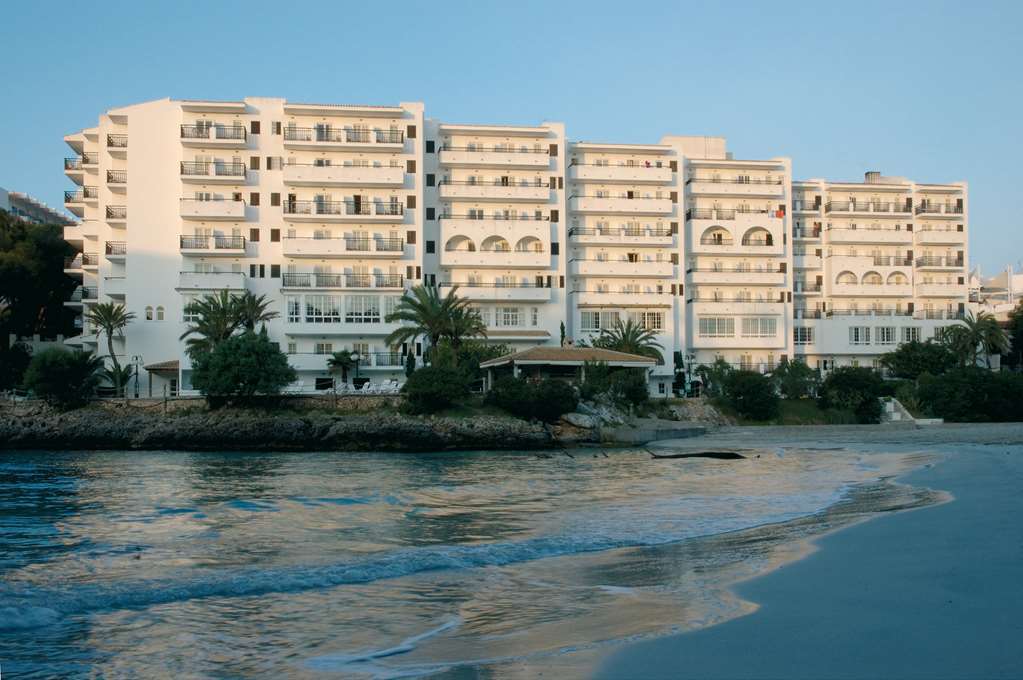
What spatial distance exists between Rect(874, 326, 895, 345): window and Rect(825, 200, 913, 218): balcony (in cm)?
1115

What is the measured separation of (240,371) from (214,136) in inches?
988

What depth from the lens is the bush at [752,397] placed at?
6044 centimetres

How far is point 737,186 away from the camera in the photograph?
Answer: 7862 cm

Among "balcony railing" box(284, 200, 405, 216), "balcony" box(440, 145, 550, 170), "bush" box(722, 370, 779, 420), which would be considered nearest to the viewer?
"bush" box(722, 370, 779, 420)

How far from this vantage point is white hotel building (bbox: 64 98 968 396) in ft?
225

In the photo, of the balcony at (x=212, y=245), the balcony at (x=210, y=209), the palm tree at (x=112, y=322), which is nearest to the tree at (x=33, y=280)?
the palm tree at (x=112, y=322)

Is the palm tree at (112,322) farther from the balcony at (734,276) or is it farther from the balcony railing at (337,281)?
the balcony at (734,276)

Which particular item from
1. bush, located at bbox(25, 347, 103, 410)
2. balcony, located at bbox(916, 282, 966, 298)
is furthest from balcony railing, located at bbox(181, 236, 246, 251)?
balcony, located at bbox(916, 282, 966, 298)

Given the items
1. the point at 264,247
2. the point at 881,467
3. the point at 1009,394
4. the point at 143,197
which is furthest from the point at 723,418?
the point at 143,197

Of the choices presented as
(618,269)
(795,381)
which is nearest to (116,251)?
(618,269)

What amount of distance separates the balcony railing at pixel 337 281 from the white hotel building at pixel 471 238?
126mm

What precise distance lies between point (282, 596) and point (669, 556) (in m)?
5.50

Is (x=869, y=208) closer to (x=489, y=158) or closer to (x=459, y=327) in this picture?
(x=489, y=158)

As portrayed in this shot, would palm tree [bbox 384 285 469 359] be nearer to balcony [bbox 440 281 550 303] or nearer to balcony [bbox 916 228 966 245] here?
balcony [bbox 440 281 550 303]
